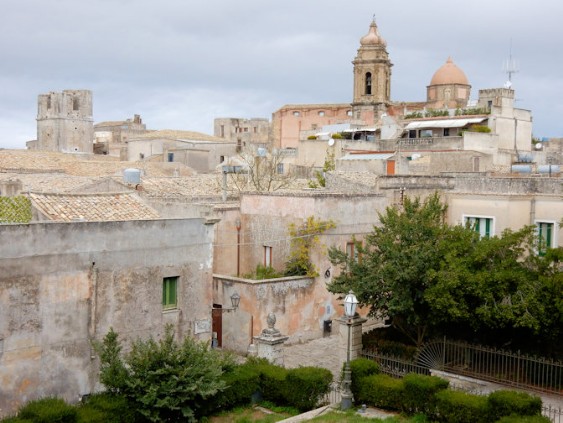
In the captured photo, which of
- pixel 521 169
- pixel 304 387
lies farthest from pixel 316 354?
pixel 521 169

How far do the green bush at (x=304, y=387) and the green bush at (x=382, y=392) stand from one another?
1025mm

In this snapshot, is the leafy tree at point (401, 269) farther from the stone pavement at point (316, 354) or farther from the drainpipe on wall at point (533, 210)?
the drainpipe on wall at point (533, 210)

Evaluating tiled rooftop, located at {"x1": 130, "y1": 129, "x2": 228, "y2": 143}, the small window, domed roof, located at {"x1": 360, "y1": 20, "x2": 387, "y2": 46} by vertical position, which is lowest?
tiled rooftop, located at {"x1": 130, "y1": 129, "x2": 228, "y2": 143}

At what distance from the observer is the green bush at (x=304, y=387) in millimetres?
18594

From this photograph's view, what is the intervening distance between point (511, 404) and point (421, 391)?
7.58 ft

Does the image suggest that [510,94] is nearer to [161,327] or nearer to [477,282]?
[477,282]

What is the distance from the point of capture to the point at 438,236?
2247 cm

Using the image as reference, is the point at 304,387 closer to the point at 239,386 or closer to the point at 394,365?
the point at 239,386

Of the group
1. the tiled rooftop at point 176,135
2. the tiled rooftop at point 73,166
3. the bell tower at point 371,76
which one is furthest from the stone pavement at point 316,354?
the bell tower at point 371,76

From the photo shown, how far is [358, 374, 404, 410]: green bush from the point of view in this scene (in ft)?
59.9

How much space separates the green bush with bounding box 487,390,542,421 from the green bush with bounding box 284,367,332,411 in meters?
4.30

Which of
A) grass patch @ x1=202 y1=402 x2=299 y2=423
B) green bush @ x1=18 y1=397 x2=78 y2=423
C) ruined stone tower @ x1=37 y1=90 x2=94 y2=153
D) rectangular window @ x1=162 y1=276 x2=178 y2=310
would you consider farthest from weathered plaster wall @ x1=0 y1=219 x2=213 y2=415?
ruined stone tower @ x1=37 y1=90 x2=94 y2=153

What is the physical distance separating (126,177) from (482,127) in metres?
26.5

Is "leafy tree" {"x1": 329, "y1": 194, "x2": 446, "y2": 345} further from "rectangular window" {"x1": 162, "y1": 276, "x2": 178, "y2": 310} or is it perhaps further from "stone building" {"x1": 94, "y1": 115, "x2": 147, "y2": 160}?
"stone building" {"x1": 94, "y1": 115, "x2": 147, "y2": 160}
